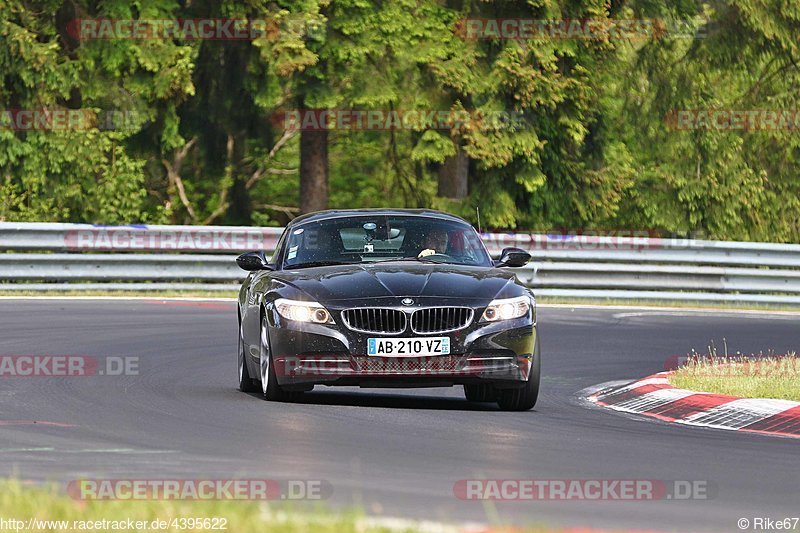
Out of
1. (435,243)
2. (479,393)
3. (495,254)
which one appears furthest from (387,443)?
(495,254)

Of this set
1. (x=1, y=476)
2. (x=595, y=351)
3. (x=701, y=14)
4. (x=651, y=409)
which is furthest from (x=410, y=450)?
(x=701, y=14)

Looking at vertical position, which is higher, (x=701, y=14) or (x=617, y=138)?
(x=701, y=14)

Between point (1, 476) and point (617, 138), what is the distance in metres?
33.2

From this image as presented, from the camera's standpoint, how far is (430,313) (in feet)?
39.0

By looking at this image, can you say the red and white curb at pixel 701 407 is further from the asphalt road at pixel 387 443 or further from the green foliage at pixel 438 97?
the green foliage at pixel 438 97

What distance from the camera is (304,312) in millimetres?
12039

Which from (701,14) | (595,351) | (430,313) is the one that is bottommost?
(595,351)

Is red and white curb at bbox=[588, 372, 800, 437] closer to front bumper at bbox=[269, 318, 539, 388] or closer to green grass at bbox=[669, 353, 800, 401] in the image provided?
green grass at bbox=[669, 353, 800, 401]

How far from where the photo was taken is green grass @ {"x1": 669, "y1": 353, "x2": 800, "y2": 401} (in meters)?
13.0

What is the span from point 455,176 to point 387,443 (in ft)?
81.2

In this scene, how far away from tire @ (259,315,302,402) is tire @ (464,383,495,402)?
135cm

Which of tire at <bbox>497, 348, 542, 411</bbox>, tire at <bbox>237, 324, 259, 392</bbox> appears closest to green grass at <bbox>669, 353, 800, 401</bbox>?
tire at <bbox>497, 348, 542, 411</bbox>

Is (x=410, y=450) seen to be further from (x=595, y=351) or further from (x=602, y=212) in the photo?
(x=602, y=212)

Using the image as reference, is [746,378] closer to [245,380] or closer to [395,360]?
[395,360]
